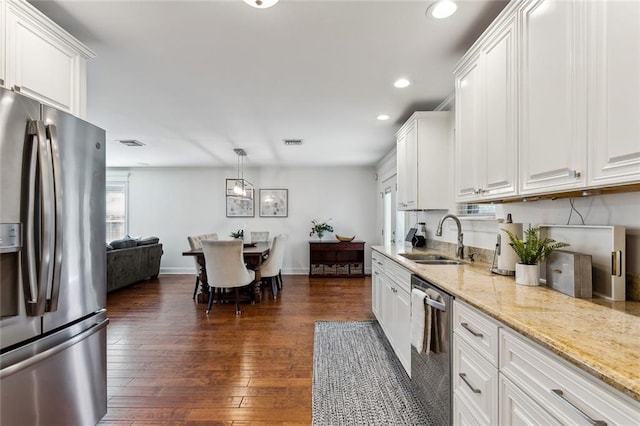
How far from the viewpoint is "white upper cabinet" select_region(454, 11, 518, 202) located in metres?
1.58

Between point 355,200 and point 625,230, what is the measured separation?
18.5ft

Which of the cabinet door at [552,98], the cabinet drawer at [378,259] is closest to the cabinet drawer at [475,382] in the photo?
the cabinet door at [552,98]

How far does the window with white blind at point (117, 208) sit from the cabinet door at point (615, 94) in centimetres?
809

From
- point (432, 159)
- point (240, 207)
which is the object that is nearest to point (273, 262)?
point (240, 207)

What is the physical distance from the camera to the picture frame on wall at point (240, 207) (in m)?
6.85

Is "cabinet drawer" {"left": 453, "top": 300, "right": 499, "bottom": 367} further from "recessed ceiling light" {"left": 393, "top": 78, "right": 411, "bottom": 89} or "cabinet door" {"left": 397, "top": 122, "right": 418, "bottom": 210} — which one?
"recessed ceiling light" {"left": 393, "top": 78, "right": 411, "bottom": 89}

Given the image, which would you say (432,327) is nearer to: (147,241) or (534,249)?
(534,249)

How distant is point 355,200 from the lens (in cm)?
688

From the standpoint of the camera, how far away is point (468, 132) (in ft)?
6.66

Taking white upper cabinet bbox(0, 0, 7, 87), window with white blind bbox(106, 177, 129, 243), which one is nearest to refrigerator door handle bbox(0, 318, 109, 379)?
white upper cabinet bbox(0, 0, 7, 87)

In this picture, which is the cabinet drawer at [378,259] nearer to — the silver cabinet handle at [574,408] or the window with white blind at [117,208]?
the silver cabinet handle at [574,408]

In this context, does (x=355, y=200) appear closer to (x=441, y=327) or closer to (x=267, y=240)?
(x=267, y=240)

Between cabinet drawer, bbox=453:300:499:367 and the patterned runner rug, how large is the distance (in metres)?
0.87

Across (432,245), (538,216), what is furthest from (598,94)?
(432,245)
